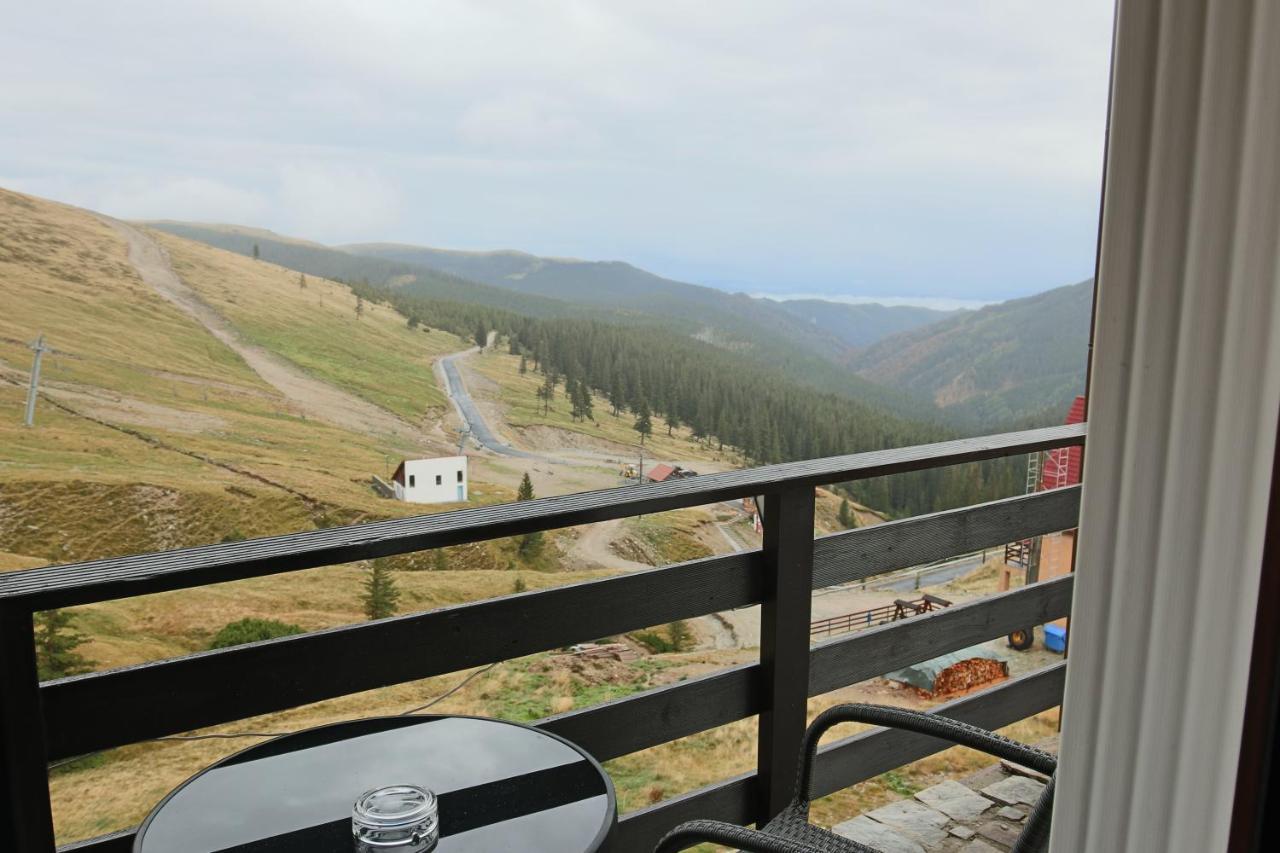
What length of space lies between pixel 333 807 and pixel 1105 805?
0.91 meters

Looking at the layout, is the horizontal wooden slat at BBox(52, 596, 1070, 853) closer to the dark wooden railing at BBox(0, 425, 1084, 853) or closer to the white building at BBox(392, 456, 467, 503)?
the dark wooden railing at BBox(0, 425, 1084, 853)

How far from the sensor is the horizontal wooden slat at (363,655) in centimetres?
120

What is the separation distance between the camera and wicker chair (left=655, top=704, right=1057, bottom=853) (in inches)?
43.9

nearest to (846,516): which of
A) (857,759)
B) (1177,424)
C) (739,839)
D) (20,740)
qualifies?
(857,759)

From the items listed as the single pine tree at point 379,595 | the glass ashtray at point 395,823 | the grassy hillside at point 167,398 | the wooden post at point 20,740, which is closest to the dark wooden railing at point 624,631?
the wooden post at point 20,740

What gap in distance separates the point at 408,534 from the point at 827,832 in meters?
0.75

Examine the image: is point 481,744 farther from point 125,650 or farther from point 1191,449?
point 125,650

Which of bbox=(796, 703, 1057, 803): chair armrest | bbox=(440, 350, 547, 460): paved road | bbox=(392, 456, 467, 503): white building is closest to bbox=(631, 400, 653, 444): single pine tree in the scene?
bbox=(440, 350, 547, 460): paved road

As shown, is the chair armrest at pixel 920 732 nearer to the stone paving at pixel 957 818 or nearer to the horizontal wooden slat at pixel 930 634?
the horizontal wooden slat at pixel 930 634

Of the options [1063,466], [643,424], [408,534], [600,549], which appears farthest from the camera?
[643,424]

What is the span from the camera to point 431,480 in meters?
14.4

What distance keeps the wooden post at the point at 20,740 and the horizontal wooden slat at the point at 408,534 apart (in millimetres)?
39

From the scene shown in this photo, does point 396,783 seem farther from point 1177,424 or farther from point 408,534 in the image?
point 1177,424

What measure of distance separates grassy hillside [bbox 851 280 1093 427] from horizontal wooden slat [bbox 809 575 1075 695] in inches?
397
